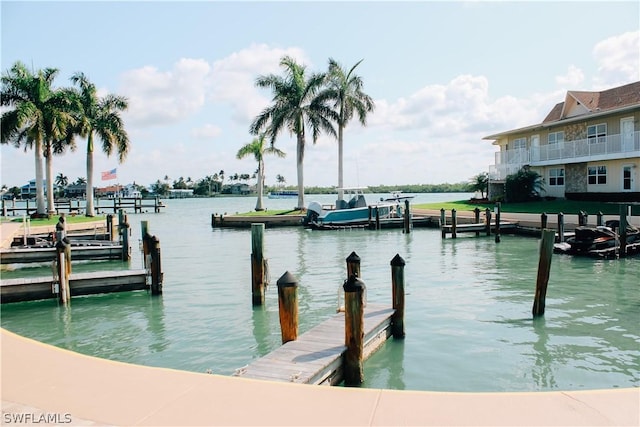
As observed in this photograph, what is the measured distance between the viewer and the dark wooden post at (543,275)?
12.1 metres

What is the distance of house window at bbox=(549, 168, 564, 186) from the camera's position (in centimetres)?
4097

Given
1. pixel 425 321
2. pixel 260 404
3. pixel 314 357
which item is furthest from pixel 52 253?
pixel 260 404

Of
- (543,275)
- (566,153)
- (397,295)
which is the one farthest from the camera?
(566,153)

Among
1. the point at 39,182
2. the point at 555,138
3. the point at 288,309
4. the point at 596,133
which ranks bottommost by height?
the point at 288,309

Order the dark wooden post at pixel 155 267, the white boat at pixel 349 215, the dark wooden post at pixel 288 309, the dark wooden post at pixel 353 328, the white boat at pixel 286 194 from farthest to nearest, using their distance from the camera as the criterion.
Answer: the white boat at pixel 286 194 → the white boat at pixel 349 215 → the dark wooden post at pixel 155 267 → the dark wooden post at pixel 288 309 → the dark wooden post at pixel 353 328

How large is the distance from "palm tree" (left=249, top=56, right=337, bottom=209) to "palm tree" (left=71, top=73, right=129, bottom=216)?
13.2 m

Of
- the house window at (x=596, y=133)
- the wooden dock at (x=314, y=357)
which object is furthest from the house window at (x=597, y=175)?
the wooden dock at (x=314, y=357)

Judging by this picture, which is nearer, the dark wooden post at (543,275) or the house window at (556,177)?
the dark wooden post at (543,275)

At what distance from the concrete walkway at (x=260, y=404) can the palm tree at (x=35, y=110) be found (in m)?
37.6

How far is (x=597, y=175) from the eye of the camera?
123 ft

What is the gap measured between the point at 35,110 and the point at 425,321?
36878 millimetres

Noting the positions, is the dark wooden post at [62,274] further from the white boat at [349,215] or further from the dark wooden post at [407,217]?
the white boat at [349,215]

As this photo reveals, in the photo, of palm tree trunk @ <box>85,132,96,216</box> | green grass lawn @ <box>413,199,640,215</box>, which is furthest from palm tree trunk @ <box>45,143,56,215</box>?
green grass lawn @ <box>413,199,640,215</box>

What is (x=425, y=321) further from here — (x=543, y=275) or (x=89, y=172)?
(x=89, y=172)
